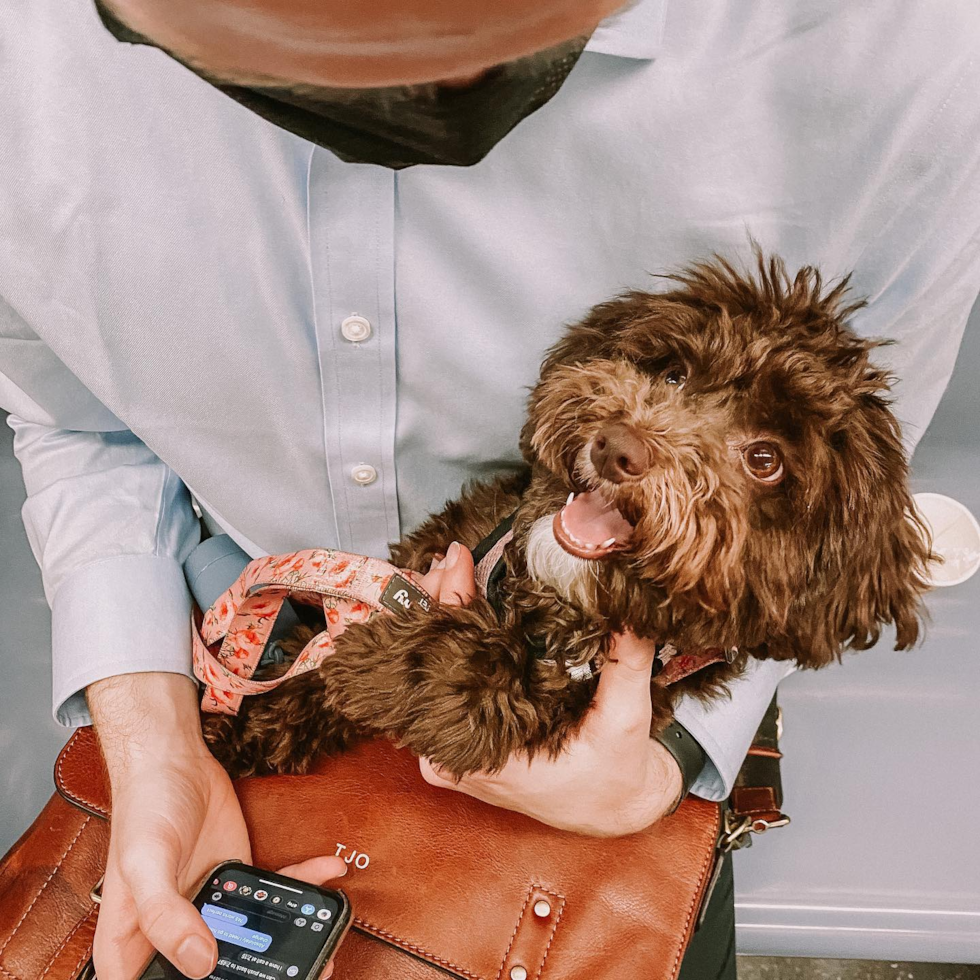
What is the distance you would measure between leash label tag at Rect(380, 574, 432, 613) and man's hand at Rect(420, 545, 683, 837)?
0.71 ft

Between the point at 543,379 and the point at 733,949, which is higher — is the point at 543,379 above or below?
above

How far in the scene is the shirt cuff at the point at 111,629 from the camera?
1.27 metres

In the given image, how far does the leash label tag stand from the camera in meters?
1.19

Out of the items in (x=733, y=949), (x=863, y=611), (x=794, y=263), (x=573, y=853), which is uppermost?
(x=794, y=263)

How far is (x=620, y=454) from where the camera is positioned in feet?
3.22

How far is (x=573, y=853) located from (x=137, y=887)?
554 mm

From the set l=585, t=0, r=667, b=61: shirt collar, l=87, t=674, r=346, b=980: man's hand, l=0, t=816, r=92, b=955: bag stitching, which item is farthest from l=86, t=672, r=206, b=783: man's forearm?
l=585, t=0, r=667, b=61: shirt collar

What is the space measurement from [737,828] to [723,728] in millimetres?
162

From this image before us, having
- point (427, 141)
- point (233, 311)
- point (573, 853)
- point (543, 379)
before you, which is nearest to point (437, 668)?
point (573, 853)

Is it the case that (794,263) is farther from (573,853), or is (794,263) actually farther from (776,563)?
(573,853)

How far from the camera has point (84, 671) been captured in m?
1.26

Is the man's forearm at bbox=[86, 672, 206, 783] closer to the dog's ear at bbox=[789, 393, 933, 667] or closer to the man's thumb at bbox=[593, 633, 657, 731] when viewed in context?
the man's thumb at bbox=[593, 633, 657, 731]

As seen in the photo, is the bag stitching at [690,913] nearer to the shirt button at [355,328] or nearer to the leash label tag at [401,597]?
the leash label tag at [401,597]

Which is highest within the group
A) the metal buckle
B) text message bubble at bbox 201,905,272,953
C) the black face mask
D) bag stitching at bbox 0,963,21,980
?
the black face mask
